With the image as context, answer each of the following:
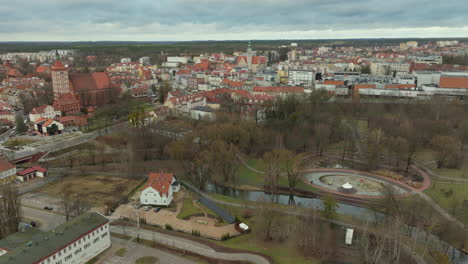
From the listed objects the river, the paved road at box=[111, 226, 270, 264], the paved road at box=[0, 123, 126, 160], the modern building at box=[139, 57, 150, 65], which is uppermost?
the modern building at box=[139, 57, 150, 65]

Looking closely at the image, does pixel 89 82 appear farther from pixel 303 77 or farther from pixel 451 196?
pixel 451 196

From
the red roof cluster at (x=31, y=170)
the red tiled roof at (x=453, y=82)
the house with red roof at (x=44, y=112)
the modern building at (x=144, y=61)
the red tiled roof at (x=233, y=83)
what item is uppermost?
the modern building at (x=144, y=61)

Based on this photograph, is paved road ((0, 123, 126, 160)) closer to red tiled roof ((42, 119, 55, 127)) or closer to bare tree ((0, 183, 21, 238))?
red tiled roof ((42, 119, 55, 127))

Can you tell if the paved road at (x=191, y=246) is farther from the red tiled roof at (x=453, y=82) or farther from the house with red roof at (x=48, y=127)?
the red tiled roof at (x=453, y=82)

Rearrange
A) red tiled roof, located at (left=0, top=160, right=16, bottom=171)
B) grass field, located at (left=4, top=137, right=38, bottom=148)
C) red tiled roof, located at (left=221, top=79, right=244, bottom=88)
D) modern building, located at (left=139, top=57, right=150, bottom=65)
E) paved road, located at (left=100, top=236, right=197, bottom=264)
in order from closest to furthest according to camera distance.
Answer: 1. paved road, located at (left=100, top=236, right=197, bottom=264)
2. red tiled roof, located at (left=0, top=160, right=16, bottom=171)
3. grass field, located at (left=4, top=137, right=38, bottom=148)
4. red tiled roof, located at (left=221, top=79, right=244, bottom=88)
5. modern building, located at (left=139, top=57, right=150, bottom=65)

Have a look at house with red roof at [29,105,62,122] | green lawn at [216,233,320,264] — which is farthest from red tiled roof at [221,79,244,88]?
green lawn at [216,233,320,264]

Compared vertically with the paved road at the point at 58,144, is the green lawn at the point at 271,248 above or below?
below

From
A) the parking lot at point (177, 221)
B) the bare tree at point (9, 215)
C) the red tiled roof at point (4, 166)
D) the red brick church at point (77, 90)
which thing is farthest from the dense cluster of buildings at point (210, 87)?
the bare tree at point (9, 215)

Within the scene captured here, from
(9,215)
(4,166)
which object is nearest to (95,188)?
(9,215)

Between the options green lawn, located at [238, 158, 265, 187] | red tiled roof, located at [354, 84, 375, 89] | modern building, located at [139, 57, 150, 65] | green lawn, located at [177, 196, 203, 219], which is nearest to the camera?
green lawn, located at [177, 196, 203, 219]
